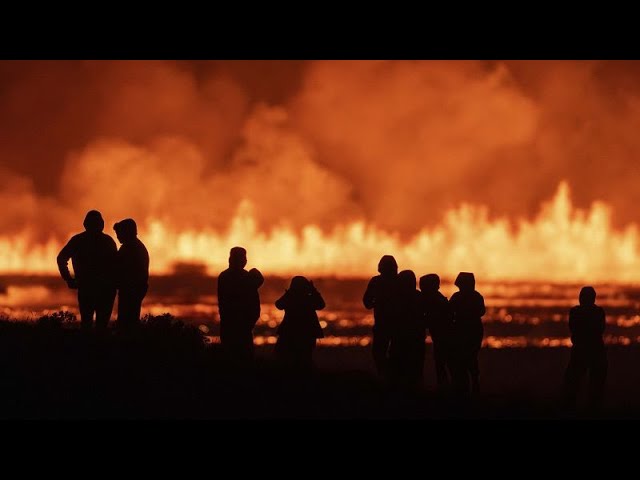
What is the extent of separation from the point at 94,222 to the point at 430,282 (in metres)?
5.85

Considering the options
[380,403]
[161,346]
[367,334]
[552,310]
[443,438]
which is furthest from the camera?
[552,310]

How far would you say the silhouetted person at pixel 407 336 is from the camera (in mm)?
21125

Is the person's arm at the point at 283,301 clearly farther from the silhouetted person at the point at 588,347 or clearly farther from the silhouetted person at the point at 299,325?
the silhouetted person at the point at 588,347

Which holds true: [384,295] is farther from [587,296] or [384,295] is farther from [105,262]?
[105,262]

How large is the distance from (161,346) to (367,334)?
109684mm

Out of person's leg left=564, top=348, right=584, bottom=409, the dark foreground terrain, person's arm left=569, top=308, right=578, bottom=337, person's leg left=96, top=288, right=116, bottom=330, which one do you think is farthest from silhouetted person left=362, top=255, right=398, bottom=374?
person's leg left=96, top=288, right=116, bottom=330

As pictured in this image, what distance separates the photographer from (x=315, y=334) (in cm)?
2169

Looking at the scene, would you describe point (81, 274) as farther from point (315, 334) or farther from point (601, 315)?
point (601, 315)

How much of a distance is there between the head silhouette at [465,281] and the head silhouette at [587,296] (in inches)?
69.6

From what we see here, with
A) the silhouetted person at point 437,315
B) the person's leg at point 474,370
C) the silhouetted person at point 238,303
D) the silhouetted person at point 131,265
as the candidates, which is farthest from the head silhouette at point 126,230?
the person's leg at point 474,370

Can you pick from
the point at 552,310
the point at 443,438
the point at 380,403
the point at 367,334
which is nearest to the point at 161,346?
the point at 380,403

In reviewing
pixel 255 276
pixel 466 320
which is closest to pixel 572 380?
pixel 466 320

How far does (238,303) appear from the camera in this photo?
Answer: 21.4 metres

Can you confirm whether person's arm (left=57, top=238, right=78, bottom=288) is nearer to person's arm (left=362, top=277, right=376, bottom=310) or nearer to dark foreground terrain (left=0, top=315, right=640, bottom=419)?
dark foreground terrain (left=0, top=315, right=640, bottom=419)
